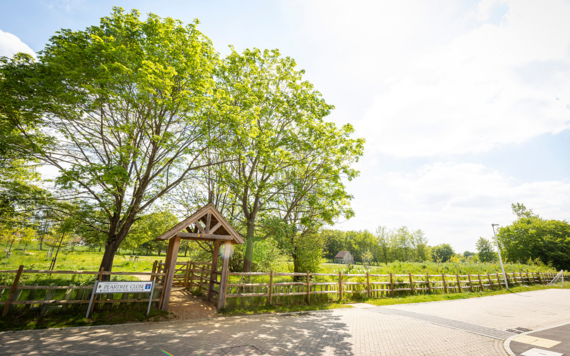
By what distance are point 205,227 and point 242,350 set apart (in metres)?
5.56

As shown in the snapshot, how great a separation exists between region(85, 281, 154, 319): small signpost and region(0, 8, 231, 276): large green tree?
140 inches

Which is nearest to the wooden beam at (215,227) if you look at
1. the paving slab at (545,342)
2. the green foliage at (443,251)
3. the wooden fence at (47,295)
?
the wooden fence at (47,295)

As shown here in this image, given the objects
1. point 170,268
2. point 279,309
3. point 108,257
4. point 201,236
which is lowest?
point 279,309

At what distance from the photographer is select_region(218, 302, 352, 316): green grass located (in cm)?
1019

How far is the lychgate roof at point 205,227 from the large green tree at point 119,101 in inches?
112

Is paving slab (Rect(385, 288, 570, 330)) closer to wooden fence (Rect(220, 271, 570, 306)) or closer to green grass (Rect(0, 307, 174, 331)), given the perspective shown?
wooden fence (Rect(220, 271, 570, 306))

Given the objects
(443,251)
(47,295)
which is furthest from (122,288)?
(443,251)

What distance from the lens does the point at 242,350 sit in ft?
20.1

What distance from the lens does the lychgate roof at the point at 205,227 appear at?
10.1 metres

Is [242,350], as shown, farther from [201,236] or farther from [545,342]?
[545,342]

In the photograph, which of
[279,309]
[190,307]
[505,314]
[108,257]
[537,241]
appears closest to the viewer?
[190,307]

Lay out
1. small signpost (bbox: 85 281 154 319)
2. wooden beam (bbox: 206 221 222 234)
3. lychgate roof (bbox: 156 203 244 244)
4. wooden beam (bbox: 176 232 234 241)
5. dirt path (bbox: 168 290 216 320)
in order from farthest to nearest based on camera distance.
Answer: wooden beam (bbox: 206 221 222 234)
wooden beam (bbox: 176 232 234 241)
lychgate roof (bbox: 156 203 244 244)
dirt path (bbox: 168 290 216 320)
small signpost (bbox: 85 281 154 319)

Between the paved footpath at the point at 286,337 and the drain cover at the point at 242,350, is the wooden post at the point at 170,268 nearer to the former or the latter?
the paved footpath at the point at 286,337

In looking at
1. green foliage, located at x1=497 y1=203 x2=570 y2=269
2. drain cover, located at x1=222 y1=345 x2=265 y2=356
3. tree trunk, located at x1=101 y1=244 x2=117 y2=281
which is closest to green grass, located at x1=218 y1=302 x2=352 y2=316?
drain cover, located at x1=222 y1=345 x2=265 y2=356
